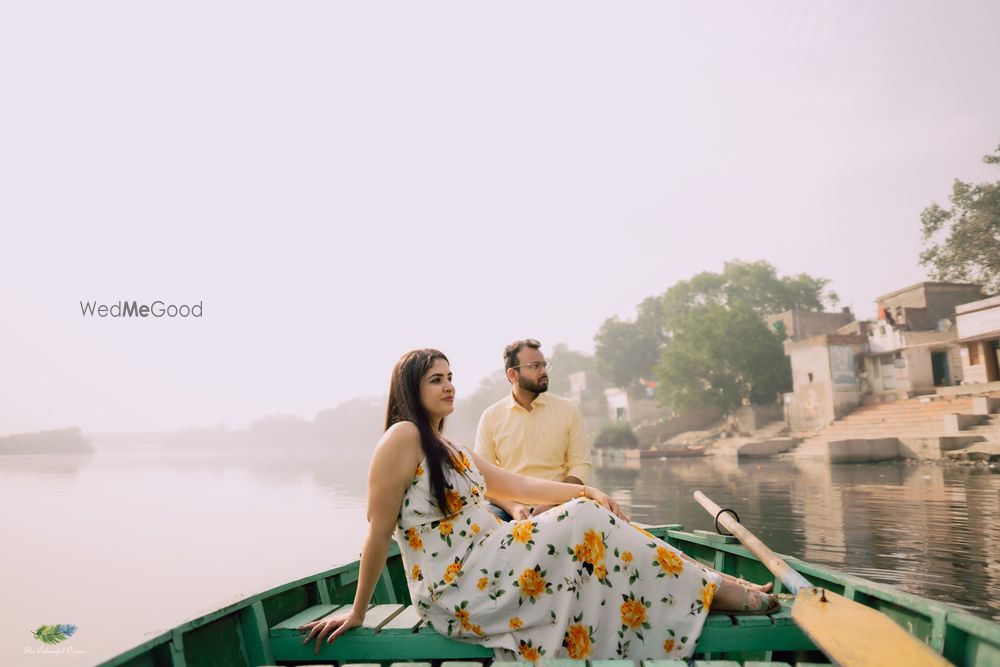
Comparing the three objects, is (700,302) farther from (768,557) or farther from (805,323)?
(768,557)

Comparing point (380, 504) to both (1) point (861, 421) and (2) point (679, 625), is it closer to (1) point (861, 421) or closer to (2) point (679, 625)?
(2) point (679, 625)

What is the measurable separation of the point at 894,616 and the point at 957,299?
32460 millimetres

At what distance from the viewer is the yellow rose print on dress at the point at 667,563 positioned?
6.98ft

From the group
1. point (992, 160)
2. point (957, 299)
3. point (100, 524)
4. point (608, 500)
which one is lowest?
point (100, 524)

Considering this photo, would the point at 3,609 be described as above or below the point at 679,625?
below

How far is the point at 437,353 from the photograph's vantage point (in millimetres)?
2391

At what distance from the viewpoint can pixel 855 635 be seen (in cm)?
198

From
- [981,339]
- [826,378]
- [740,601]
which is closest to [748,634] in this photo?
[740,601]

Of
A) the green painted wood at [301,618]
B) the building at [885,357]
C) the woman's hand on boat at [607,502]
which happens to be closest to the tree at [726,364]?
the building at [885,357]

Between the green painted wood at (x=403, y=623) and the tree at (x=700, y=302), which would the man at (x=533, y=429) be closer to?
the green painted wood at (x=403, y=623)

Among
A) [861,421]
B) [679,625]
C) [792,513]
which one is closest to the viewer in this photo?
[679,625]

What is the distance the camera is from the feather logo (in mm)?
7326

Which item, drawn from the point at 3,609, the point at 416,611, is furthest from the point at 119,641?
the point at 416,611

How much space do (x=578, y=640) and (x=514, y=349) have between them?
2.24 metres
